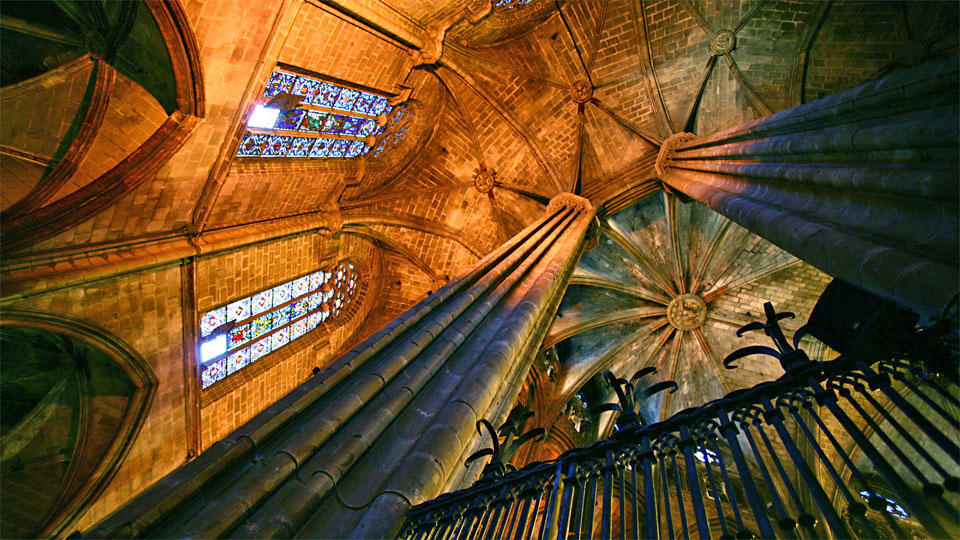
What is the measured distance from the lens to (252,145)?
27.5ft

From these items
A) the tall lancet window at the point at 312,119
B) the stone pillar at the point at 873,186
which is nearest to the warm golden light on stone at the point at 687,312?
the stone pillar at the point at 873,186

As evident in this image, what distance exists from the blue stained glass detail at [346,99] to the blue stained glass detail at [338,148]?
0.80 metres

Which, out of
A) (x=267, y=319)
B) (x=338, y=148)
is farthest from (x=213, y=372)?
(x=338, y=148)

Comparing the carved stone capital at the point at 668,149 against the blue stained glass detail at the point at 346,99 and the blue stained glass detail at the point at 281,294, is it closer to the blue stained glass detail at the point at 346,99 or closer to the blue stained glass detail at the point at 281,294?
the blue stained glass detail at the point at 346,99

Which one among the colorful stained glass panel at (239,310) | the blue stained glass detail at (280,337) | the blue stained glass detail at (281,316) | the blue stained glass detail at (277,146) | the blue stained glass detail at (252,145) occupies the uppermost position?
the blue stained glass detail at (277,146)

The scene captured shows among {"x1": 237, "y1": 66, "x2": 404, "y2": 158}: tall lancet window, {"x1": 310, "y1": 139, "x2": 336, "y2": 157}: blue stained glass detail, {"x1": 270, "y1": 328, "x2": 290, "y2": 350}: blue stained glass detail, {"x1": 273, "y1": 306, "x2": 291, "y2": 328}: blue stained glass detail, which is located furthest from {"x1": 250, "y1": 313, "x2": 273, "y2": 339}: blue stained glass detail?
{"x1": 310, "y1": 139, "x2": 336, "y2": 157}: blue stained glass detail

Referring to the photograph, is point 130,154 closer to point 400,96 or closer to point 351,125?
point 351,125

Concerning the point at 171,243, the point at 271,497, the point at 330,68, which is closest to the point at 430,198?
the point at 330,68

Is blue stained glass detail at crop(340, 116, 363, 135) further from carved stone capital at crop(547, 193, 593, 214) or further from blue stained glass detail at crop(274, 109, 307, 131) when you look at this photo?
carved stone capital at crop(547, 193, 593, 214)

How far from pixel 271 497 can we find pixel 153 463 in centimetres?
635

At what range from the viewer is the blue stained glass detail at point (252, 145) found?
26.9 feet

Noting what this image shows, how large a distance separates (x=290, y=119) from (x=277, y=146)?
55 centimetres

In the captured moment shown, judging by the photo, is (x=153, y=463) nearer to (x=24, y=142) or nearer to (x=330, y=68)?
(x=24, y=142)

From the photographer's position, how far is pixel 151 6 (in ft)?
19.6
